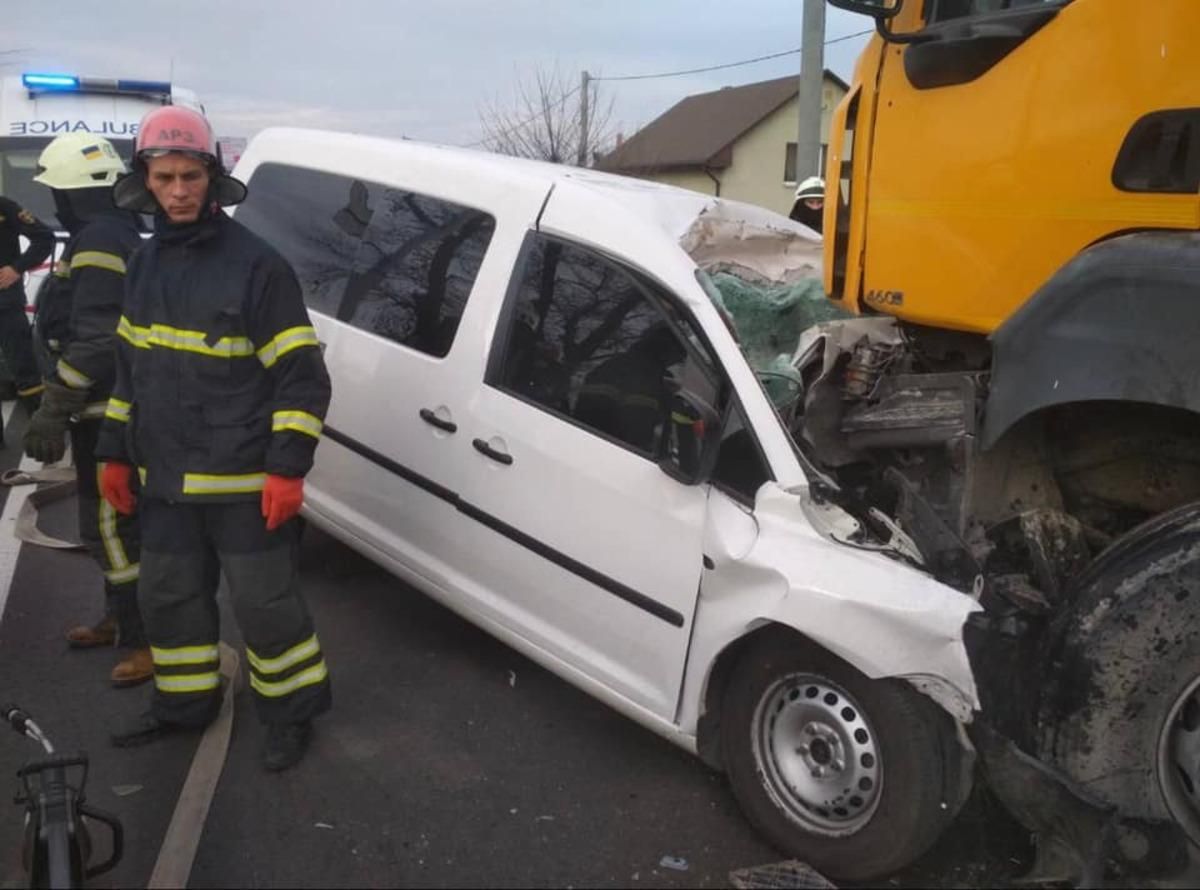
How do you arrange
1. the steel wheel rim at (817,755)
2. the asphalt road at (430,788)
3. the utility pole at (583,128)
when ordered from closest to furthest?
the steel wheel rim at (817,755), the asphalt road at (430,788), the utility pole at (583,128)

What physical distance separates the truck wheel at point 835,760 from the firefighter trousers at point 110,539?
2276mm

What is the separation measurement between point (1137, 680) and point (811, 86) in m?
7.14

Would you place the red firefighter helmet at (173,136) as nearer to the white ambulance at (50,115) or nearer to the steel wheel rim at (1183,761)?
the steel wheel rim at (1183,761)

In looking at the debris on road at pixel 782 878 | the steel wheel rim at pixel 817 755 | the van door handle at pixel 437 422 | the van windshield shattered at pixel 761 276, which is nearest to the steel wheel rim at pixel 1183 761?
the steel wheel rim at pixel 817 755

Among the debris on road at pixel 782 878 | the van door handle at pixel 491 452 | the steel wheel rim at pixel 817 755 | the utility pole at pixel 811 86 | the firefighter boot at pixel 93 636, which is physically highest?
the utility pole at pixel 811 86

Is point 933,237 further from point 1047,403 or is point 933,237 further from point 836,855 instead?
point 836,855

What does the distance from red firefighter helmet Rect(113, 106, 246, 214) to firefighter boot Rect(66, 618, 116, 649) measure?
175 centimetres

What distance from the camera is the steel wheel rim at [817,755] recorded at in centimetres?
269

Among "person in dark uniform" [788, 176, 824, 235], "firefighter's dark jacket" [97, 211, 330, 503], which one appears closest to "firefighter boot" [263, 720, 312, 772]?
"firefighter's dark jacket" [97, 211, 330, 503]

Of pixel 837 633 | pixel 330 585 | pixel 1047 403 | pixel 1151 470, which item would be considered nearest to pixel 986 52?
pixel 1047 403

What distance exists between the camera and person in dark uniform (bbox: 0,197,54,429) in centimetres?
675

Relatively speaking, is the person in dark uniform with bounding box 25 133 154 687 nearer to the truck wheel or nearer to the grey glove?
the grey glove

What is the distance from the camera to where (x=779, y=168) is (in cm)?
3400

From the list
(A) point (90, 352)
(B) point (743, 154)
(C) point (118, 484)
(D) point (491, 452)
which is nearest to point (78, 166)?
(A) point (90, 352)
